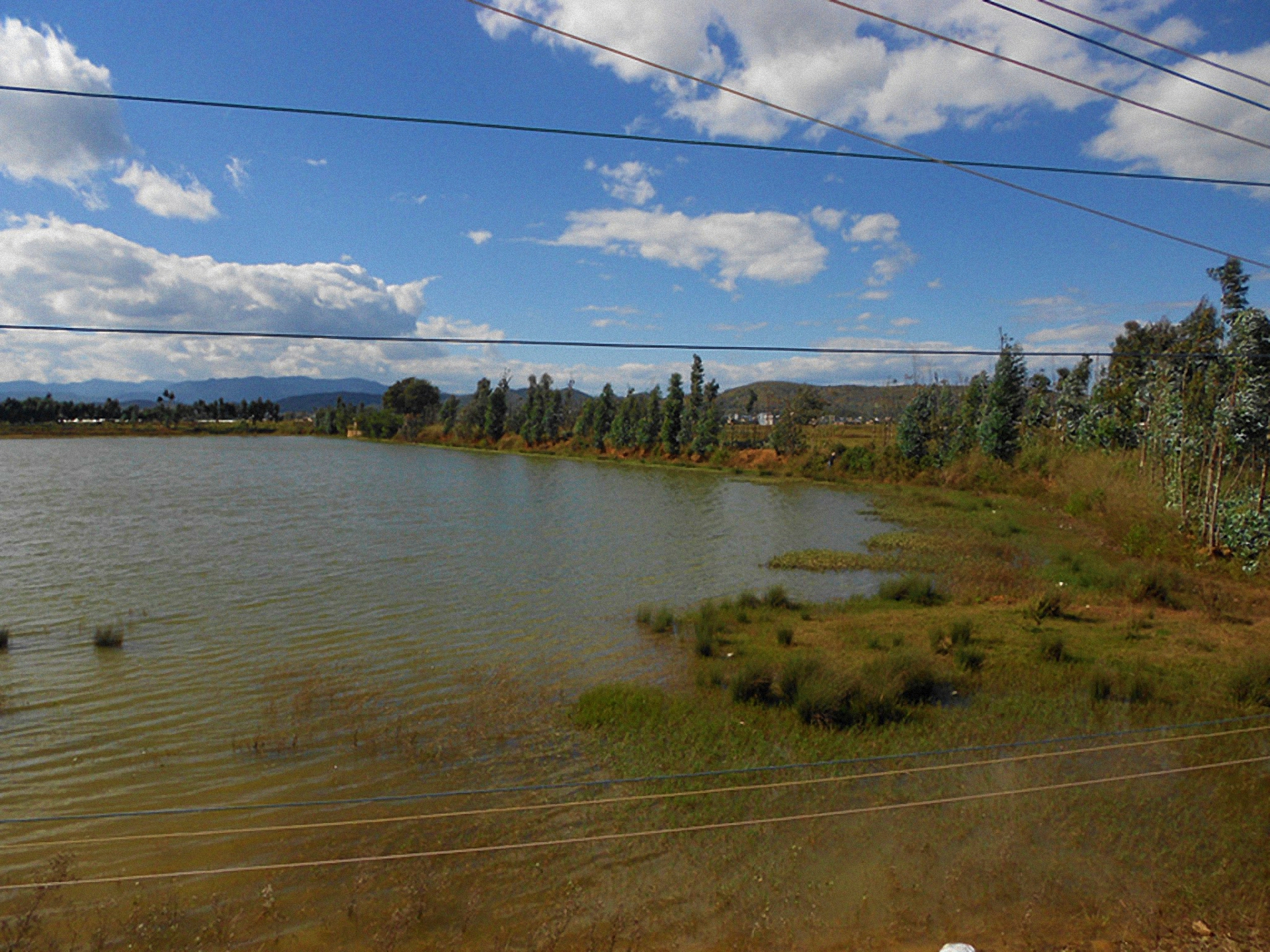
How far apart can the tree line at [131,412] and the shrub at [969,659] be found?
14041cm

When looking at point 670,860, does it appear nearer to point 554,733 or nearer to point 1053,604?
point 554,733

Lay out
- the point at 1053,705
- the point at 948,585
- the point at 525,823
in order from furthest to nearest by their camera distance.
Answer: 1. the point at 948,585
2. the point at 1053,705
3. the point at 525,823

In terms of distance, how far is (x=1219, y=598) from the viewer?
49.2 ft

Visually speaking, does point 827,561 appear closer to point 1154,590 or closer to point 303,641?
point 1154,590

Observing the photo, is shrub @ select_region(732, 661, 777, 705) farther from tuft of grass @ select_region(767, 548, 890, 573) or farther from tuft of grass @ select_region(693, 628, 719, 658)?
tuft of grass @ select_region(767, 548, 890, 573)

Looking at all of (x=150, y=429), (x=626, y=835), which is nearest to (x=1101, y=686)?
(x=626, y=835)

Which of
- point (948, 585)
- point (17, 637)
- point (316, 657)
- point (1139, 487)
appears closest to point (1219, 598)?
point (948, 585)

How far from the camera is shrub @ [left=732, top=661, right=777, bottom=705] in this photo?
9961mm

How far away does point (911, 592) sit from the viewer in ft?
53.3

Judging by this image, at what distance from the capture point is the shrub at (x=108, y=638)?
11812 mm

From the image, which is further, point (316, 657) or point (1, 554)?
point (1, 554)

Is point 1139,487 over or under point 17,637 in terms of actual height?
over

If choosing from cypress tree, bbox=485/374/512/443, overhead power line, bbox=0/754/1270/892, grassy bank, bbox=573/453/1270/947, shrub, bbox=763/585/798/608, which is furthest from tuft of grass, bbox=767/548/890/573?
cypress tree, bbox=485/374/512/443

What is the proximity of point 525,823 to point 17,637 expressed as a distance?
36.4 feet
